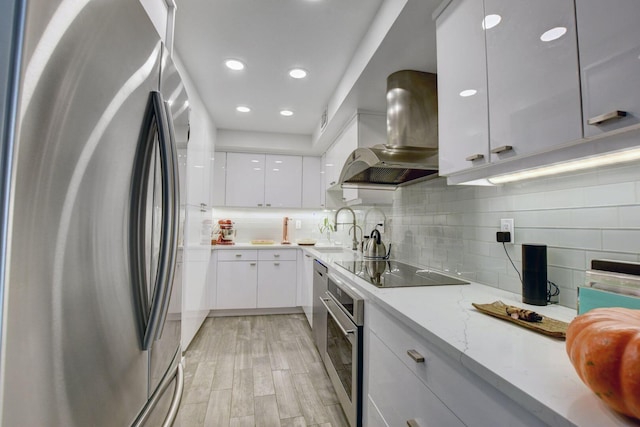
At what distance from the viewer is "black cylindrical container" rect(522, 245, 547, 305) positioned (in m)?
1.09

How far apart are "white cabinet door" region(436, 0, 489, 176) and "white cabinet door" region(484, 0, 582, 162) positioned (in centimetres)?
4

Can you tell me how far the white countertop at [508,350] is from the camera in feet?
1.64

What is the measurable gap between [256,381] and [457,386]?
182 cm

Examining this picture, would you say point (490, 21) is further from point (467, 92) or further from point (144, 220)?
point (144, 220)

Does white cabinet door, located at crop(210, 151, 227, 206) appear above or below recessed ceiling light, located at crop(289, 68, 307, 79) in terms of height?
below

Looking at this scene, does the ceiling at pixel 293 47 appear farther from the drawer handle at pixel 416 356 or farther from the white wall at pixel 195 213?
the drawer handle at pixel 416 356

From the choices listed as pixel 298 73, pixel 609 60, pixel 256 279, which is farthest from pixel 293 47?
pixel 256 279

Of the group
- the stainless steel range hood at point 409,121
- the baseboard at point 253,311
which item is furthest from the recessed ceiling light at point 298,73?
the baseboard at point 253,311

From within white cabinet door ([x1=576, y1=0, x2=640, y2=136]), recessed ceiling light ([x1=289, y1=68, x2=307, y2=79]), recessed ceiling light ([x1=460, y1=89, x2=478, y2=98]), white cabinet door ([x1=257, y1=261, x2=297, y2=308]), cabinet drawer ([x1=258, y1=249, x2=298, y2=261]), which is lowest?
white cabinet door ([x1=257, y1=261, x2=297, y2=308])

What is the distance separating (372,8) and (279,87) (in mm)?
1186

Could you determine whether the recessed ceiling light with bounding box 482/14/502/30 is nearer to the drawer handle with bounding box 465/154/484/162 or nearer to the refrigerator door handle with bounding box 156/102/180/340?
the drawer handle with bounding box 465/154/484/162

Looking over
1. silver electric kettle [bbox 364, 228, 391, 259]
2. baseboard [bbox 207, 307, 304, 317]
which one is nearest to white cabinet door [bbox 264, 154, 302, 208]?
baseboard [bbox 207, 307, 304, 317]

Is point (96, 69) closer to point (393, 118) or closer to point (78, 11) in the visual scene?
point (78, 11)

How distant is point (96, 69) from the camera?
0.55 metres
